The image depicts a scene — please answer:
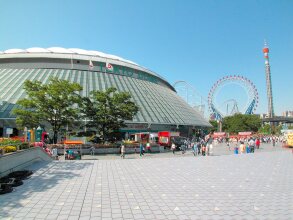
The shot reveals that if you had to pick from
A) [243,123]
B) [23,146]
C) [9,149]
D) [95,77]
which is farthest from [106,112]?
[243,123]

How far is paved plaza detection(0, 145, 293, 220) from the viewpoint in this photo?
8.22m

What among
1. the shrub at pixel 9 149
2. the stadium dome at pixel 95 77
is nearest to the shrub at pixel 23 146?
the shrub at pixel 9 149

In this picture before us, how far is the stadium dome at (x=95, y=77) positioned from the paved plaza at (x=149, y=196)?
26.4m

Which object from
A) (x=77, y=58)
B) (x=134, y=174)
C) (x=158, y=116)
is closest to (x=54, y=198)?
(x=134, y=174)

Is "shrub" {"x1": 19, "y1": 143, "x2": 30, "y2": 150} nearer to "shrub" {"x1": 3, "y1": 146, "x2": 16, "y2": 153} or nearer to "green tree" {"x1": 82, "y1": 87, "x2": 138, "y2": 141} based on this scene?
"shrub" {"x1": 3, "y1": 146, "x2": 16, "y2": 153}

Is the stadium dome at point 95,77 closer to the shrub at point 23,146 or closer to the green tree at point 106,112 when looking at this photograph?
the green tree at point 106,112

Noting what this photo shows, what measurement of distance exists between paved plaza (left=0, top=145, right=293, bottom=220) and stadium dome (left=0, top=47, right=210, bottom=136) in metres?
26.4

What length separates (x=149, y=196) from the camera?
10.3m

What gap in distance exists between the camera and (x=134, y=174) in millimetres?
15312

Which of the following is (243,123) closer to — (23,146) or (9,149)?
(23,146)

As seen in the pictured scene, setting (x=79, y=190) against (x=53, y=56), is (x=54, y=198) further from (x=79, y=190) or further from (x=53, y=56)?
(x=53, y=56)

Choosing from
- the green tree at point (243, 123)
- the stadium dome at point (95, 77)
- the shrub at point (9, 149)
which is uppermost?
the stadium dome at point (95, 77)

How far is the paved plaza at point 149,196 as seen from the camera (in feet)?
27.0

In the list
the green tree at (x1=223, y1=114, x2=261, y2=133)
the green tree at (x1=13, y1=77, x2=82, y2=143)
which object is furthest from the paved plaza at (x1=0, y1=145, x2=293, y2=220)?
the green tree at (x1=223, y1=114, x2=261, y2=133)
